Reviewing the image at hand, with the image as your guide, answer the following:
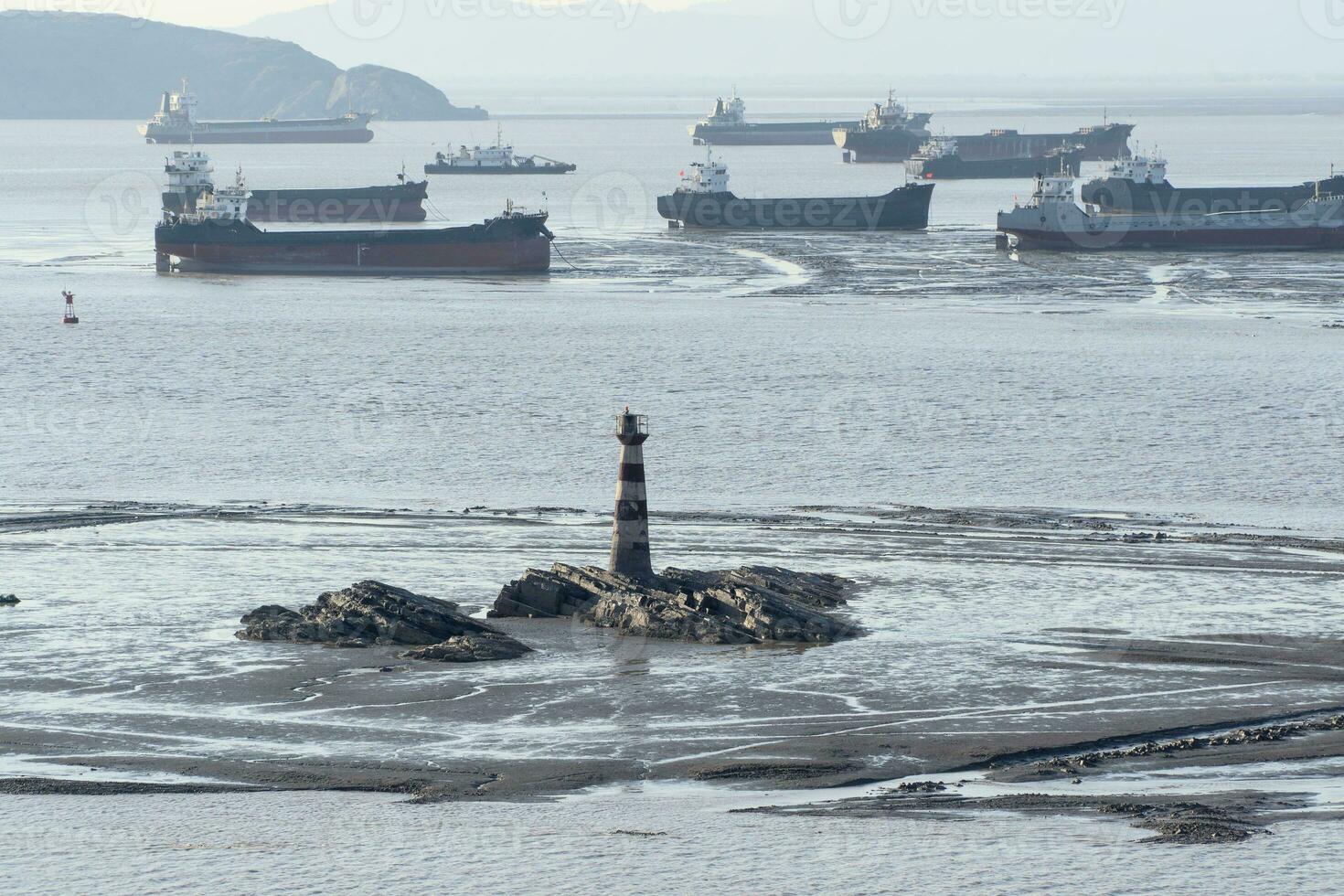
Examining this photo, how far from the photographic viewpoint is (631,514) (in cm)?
1997

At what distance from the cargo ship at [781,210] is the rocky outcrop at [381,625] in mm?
83720

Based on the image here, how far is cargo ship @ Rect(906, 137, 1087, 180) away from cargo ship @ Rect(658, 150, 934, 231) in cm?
4436

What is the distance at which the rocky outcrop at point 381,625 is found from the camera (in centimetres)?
1800

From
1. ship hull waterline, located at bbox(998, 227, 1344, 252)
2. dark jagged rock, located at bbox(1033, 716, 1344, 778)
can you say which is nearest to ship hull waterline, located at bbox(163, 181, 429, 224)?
ship hull waterline, located at bbox(998, 227, 1344, 252)

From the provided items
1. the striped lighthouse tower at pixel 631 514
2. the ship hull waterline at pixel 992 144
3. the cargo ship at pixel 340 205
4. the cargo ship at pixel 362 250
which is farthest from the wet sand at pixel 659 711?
the ship hull waterline at pixel 992 144

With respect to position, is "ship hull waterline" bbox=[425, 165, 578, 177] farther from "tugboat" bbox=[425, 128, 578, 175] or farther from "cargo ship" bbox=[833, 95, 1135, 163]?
"cargo ship" bbox=[833, 95, 1135, 163]

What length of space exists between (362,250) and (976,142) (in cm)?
10332

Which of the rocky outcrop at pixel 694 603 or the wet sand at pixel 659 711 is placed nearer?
the wet sand at pixel 659 711

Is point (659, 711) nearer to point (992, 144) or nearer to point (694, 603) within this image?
point (694, 603)

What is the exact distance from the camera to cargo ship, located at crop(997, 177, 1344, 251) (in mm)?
87188

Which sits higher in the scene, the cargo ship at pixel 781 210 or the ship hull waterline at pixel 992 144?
the ship hull waterline at pixel 992 144

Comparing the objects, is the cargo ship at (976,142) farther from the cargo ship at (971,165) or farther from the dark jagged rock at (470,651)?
the dark jagged rock at (470,651)

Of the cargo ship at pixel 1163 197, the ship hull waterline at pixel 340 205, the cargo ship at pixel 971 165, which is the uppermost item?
the cargo ship at pixel 971 165

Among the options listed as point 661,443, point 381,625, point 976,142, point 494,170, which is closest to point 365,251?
point 661,443
